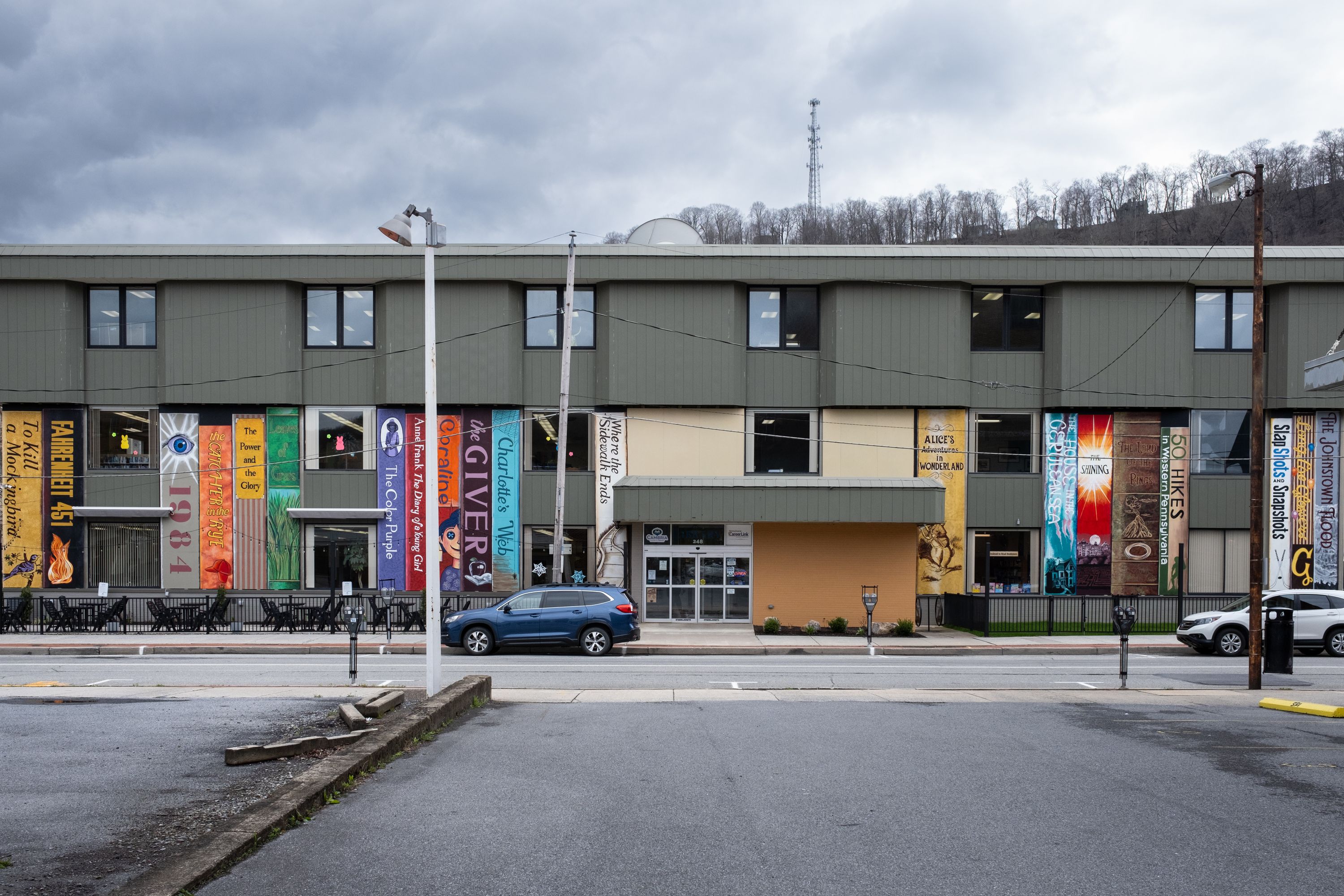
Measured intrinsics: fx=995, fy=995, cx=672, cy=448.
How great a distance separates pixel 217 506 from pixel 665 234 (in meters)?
16.5

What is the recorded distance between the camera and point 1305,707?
1373 cm

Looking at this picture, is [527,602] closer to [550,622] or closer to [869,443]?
[550,622]

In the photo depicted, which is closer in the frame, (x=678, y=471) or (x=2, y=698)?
(x=2, y=698)

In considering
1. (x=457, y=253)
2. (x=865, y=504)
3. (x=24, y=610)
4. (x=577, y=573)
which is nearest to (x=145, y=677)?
(x=24, y=610)

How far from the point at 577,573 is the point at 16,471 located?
57.2ft

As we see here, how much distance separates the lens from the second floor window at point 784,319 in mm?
30969

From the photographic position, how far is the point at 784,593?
28844 mm

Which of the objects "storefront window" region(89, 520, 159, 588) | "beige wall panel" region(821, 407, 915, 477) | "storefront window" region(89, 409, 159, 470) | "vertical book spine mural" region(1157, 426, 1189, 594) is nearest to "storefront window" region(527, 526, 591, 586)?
"beige wall panel" region(821, 407, 915, 477)

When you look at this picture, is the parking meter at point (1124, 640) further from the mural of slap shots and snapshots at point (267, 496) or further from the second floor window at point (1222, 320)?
the second floor window at point (1222, 320)

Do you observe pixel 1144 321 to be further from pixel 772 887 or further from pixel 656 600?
pixel 772 887

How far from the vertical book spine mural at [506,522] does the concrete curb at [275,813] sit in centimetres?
1906

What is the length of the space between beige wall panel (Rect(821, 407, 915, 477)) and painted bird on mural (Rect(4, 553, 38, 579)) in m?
24.2

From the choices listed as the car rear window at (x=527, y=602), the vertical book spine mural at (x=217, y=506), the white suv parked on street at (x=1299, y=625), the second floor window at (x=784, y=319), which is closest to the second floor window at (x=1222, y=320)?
the white suv parked on street at (x=1299, y=625)

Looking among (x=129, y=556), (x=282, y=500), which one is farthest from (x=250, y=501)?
(x=129, y=556)
